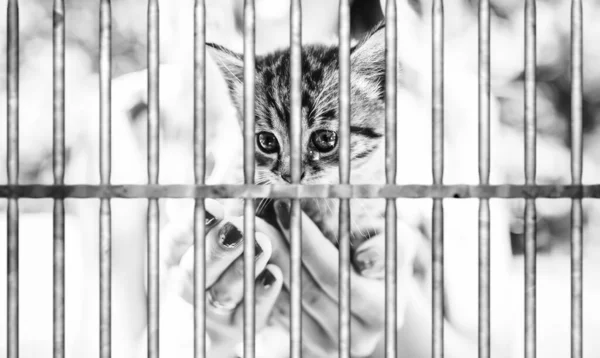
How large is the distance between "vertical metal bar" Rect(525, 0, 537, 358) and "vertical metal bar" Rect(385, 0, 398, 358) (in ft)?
0.65

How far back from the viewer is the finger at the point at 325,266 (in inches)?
39.2

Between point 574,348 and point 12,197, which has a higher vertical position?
point 12,197

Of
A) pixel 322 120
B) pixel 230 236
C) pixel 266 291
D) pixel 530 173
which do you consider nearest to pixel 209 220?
pixel 230 236

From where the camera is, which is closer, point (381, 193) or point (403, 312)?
point (381, 193)

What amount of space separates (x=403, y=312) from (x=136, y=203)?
1.67ft

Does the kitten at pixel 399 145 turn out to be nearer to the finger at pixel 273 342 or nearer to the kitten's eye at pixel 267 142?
the kitten's eye at pixel 267 142

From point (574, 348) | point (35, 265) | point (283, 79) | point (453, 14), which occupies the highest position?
point (453, 14)

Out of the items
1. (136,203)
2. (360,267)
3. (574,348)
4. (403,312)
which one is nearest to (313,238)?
(360,267)

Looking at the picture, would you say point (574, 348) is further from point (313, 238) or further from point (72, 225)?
point (72, 225)

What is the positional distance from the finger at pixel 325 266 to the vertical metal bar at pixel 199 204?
9.0 inches

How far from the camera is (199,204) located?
2.58 feet

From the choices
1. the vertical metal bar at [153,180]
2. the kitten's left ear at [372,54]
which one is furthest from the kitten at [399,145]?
the vertical metal bar at [153,180]

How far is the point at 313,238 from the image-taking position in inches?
39.5

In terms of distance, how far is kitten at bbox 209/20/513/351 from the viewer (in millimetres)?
986
